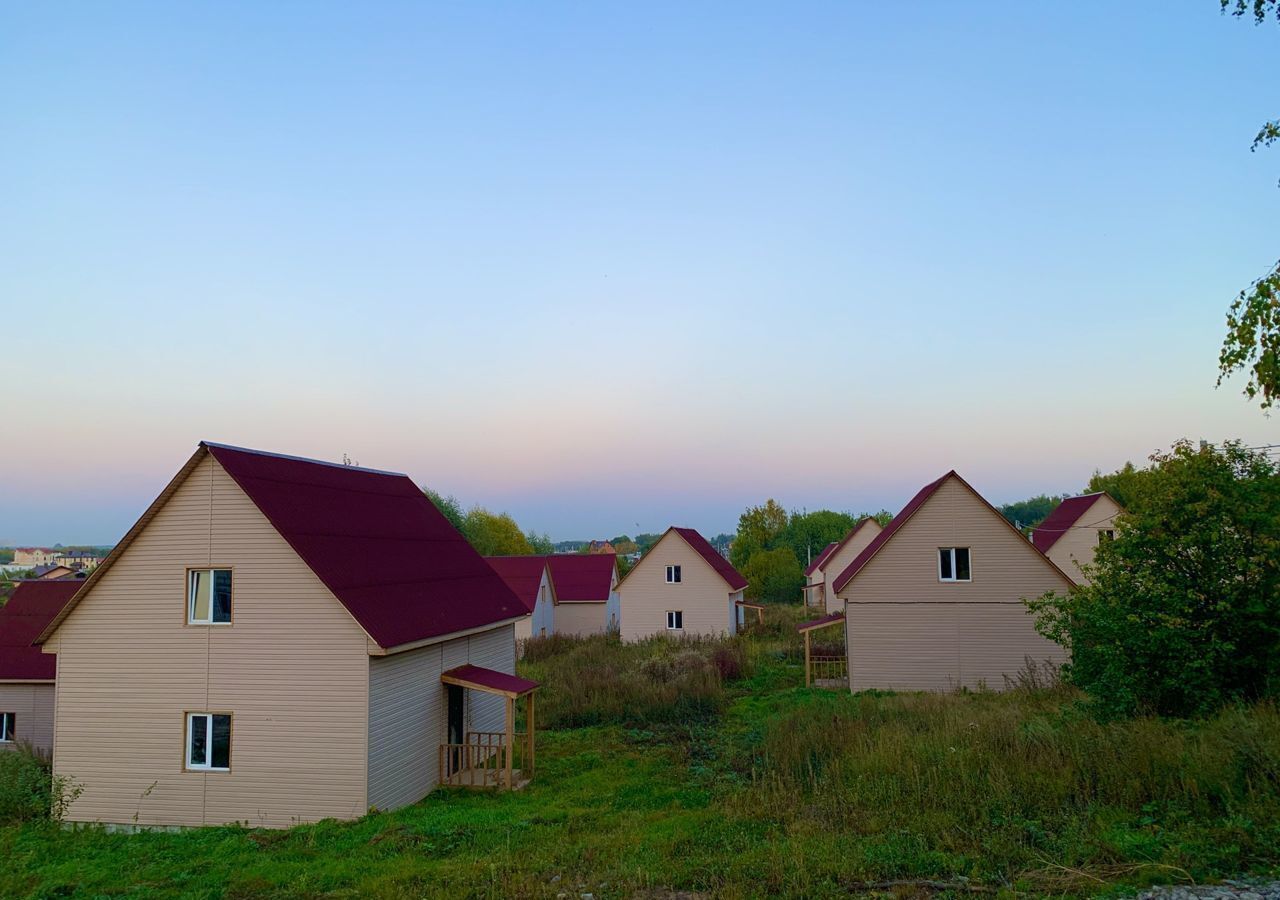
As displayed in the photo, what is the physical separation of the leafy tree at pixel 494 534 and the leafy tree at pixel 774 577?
2132 cm

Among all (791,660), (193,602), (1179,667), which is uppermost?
(193,602)

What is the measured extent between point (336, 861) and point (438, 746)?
18.8ft

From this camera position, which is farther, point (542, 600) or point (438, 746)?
point (542, 600)

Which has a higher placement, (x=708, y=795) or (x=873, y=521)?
(x=873, y=521)

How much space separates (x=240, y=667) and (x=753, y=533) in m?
72.5

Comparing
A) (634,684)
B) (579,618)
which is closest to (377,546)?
(634,684)

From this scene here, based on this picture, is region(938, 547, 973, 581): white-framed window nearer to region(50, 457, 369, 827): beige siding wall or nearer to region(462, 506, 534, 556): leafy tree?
region(50, 457, 369, 827): beige siding wall

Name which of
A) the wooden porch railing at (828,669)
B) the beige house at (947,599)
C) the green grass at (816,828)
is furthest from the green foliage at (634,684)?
the green grass at (816,828)

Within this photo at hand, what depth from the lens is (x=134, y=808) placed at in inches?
557

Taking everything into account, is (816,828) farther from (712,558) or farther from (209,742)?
(712,558)

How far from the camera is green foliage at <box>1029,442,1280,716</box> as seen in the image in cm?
1288

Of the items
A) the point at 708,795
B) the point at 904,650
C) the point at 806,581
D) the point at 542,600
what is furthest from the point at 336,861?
the point at 806,581

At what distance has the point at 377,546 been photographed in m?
16.4

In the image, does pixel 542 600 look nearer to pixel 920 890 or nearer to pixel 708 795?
pixel 708 795
